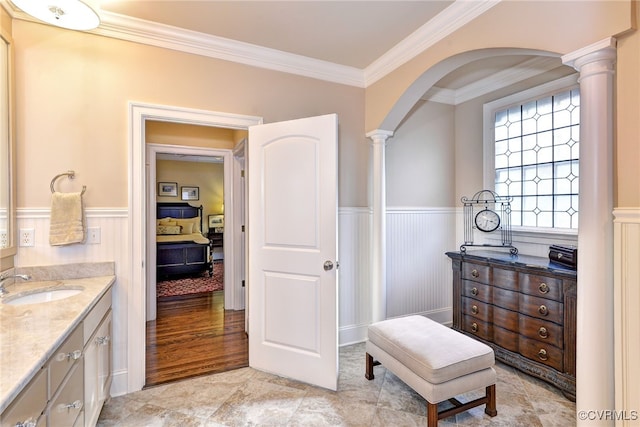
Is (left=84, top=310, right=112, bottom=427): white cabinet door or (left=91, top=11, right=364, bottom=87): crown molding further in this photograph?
(left=91, top=11, right=364, bottom=87): crown molding

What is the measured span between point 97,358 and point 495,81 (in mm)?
4020

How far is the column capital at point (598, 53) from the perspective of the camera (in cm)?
147

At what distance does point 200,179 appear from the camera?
8.77 m

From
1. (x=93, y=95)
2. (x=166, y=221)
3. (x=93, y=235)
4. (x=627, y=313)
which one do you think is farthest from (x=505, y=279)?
(x=166, y=221)

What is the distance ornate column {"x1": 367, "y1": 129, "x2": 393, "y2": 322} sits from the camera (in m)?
3.10

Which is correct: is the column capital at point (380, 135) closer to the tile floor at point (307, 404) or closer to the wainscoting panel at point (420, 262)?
the wainscoting panel at point (420, 262)

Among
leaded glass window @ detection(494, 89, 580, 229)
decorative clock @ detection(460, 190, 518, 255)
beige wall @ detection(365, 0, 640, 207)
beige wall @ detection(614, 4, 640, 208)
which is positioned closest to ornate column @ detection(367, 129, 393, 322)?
beige wall @ detection(365, 0, 640, 207)

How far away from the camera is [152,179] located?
12.5ft

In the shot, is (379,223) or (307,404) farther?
(379,223)

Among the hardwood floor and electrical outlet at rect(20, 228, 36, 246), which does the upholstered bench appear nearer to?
the hardwood floor

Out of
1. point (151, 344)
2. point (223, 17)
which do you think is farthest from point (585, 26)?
point (151, 344)

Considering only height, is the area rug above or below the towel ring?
below

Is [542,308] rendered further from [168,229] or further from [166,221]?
[166,221]

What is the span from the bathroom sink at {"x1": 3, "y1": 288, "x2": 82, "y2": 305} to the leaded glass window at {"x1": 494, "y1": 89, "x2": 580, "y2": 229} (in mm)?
3710
